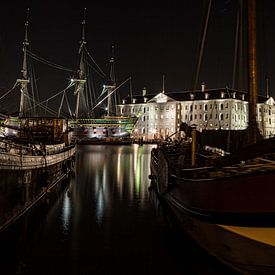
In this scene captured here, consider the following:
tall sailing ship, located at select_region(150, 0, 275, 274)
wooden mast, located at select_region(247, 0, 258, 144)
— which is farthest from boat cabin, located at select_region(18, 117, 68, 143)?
wooden mast, located at select_region(247, 0, 258, 144)

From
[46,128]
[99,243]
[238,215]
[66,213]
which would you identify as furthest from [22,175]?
[46,128]

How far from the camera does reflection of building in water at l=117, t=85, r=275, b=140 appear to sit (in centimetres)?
11625

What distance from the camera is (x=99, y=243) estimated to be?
13305mm

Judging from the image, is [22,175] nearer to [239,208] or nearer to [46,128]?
[239,208]

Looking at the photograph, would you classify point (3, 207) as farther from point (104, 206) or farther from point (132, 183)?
point (132, 183)

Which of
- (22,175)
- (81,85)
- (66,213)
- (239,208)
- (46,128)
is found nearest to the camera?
(239,208)

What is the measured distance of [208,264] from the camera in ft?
36.0

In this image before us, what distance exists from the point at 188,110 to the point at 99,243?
383 feet

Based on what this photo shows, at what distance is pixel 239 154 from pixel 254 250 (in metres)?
2.52

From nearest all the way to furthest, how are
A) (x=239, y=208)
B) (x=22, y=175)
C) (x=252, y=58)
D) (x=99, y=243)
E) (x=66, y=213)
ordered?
(x=239, y=208) < (x=252, y=58) < (x=99, y=243) < (x=22, y=175) < (x=66, y=213)

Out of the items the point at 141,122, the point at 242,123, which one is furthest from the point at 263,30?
the point at 141,122

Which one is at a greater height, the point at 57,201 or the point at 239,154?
the point at 239,154

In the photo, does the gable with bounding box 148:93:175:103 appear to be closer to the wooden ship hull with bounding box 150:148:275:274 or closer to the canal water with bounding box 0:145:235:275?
the canal water with bounding box 0:145:235:275

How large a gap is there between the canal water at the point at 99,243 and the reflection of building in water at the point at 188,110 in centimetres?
9036
